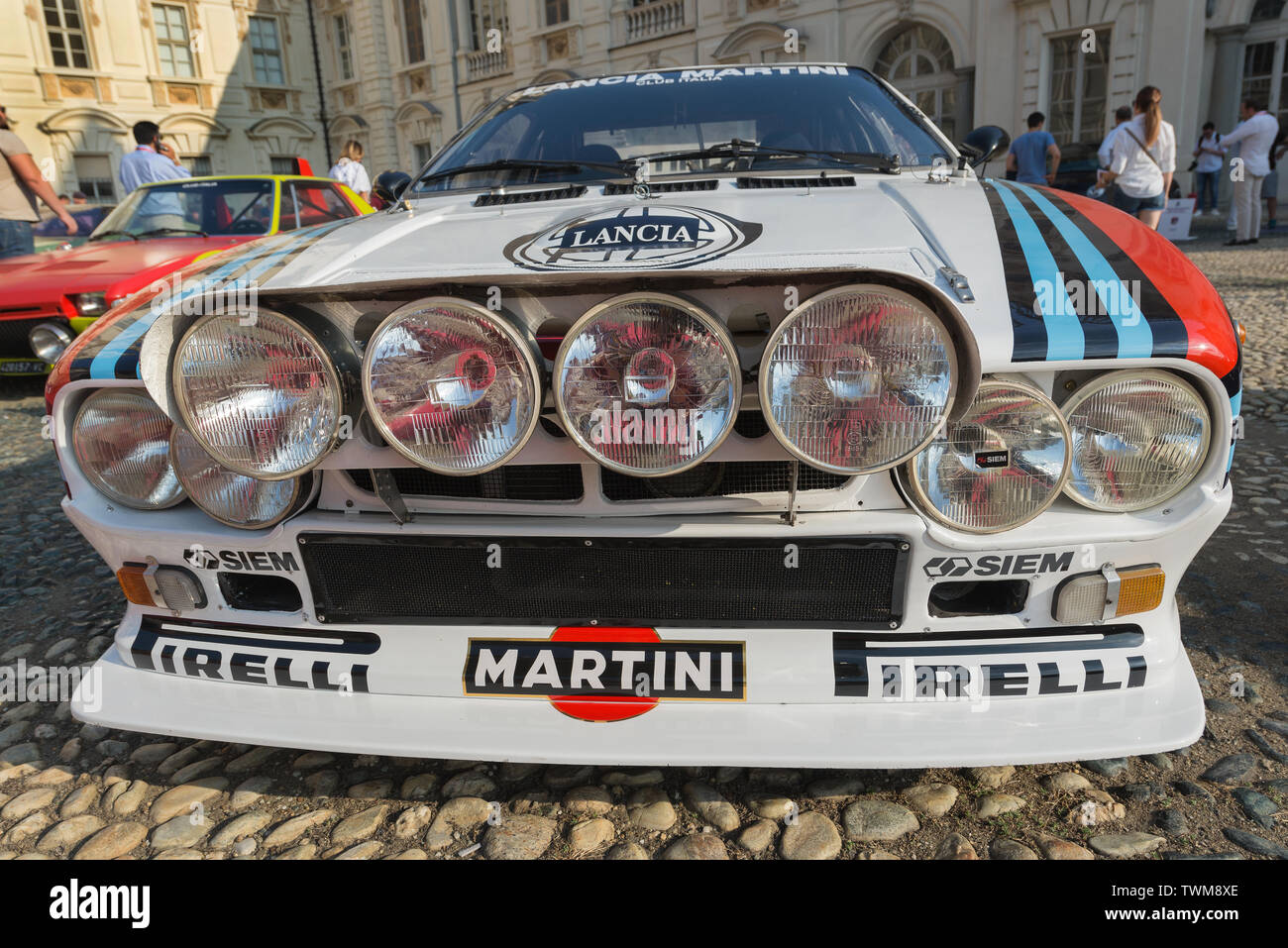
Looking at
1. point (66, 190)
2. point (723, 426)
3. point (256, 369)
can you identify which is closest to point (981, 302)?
point (723, 426)

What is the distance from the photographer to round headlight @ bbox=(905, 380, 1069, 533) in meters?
1.37

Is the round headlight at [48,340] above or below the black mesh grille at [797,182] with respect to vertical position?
below

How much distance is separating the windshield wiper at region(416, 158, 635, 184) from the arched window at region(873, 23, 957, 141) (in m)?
14.6

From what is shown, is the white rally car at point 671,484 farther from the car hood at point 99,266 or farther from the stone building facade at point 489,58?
the stone building facade at point 489,58

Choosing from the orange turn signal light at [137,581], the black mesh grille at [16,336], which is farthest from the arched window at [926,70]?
the orange turn signal light at [137,581]

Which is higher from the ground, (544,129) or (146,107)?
(146,107)

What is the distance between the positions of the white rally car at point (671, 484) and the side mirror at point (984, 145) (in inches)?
40.1

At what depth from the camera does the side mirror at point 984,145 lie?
2660 millimetres

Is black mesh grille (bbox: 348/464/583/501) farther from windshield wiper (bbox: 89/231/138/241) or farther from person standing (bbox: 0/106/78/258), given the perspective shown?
person standing (bbox: 0/106/78/258)

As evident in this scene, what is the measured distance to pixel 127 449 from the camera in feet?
5.40

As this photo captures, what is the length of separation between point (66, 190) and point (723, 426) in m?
27.1

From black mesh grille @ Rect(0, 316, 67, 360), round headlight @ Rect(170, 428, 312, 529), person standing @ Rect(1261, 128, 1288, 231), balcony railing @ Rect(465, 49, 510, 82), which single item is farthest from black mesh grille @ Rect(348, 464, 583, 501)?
balcony railing @ Rect(465, 49, 510, 82)

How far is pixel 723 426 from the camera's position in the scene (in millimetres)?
1276
